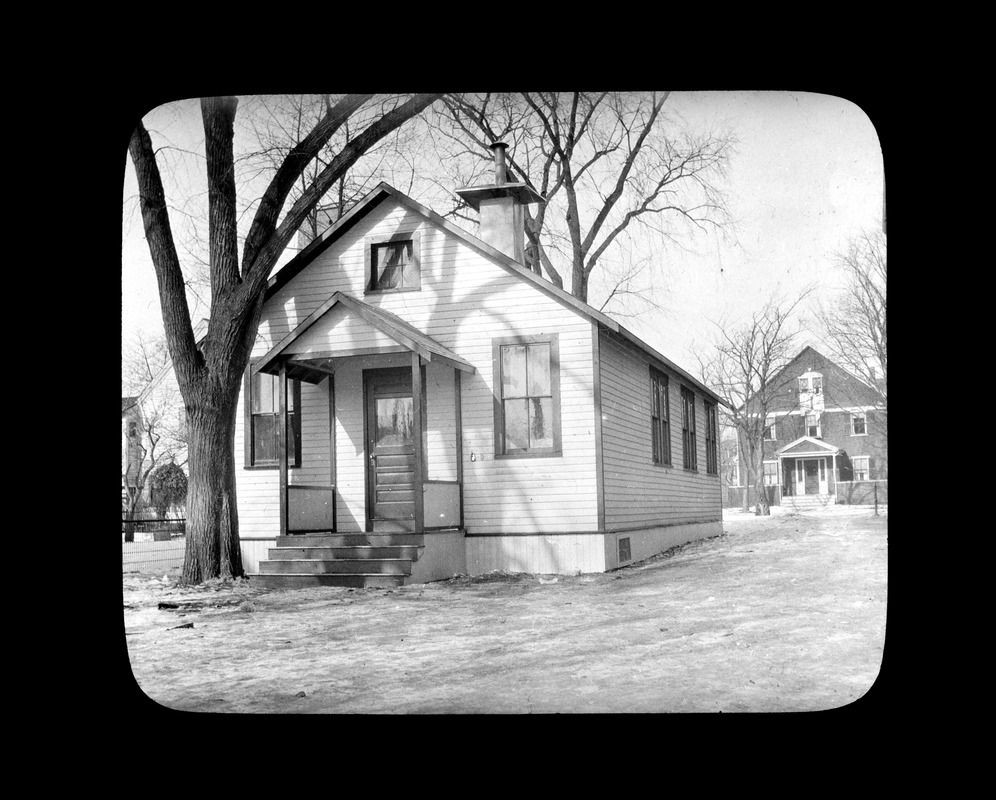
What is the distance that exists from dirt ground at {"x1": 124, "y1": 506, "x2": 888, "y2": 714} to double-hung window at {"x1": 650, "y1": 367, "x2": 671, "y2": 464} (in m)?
2.38

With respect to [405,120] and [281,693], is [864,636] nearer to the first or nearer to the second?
[281,693]

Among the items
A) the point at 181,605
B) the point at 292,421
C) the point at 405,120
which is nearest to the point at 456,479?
the point at 292,421

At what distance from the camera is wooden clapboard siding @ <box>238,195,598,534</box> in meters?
7.07

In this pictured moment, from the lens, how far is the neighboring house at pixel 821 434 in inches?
221

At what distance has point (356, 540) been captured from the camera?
Result: 766 centimetres

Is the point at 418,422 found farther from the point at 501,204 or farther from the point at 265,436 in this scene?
the point at 501,204

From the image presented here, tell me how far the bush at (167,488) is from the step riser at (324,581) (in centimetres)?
82

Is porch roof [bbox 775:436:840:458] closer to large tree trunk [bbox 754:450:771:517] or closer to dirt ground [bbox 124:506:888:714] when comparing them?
large tree trunk [bbox 754:450:771:517]

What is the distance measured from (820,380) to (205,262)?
4421mm

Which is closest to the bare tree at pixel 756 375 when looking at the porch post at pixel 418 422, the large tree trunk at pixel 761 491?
the large tree trunk at pixel 761 491

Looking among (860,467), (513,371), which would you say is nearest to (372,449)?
(513,371)

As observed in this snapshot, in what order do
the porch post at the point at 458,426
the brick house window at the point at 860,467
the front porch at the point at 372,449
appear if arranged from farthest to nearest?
the porch post at the point at 458,426, the front porch at the point at 372,449, the brick house window at the point at 860,467

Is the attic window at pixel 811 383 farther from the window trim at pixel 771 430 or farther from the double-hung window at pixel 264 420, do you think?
the double-hung window at pixel 264 420

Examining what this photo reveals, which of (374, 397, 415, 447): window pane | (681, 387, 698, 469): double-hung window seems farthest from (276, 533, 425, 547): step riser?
(681, 387, 698, 469): double-hung window
